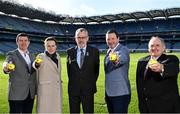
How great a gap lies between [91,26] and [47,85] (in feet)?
311

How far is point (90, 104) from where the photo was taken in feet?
26.3

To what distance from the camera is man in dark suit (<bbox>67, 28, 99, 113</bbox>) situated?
7.93m

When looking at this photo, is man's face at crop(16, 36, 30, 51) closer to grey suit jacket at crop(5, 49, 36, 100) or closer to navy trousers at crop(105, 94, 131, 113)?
grey suit jacket at crop(5, 49, 36, 100)

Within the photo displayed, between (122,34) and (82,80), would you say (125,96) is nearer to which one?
(82,80)

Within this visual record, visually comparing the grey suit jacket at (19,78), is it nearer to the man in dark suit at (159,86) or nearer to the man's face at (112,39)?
the man's face at (112,39)

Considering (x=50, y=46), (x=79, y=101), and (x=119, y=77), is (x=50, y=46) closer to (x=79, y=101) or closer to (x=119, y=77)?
(x=79, y=101)

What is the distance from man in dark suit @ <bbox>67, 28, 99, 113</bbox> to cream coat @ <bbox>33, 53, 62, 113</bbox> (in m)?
0.38

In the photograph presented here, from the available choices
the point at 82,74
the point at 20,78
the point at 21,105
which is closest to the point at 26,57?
the point at 20,78

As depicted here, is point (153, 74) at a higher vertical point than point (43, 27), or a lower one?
lower

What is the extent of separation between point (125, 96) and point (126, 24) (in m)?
90.1

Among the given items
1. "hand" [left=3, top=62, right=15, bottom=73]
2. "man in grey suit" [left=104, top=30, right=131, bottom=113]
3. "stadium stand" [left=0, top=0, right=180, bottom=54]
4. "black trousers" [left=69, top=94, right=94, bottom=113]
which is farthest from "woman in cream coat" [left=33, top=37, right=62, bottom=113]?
"stadium stand" [left=0, top=0, right=180, bottom=54]

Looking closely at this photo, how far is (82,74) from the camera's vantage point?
26.0 feet

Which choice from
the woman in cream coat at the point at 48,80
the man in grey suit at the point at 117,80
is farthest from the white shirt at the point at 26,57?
the man in grey suit at the point at 117,80

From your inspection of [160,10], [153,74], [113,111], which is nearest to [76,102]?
[113,111]
